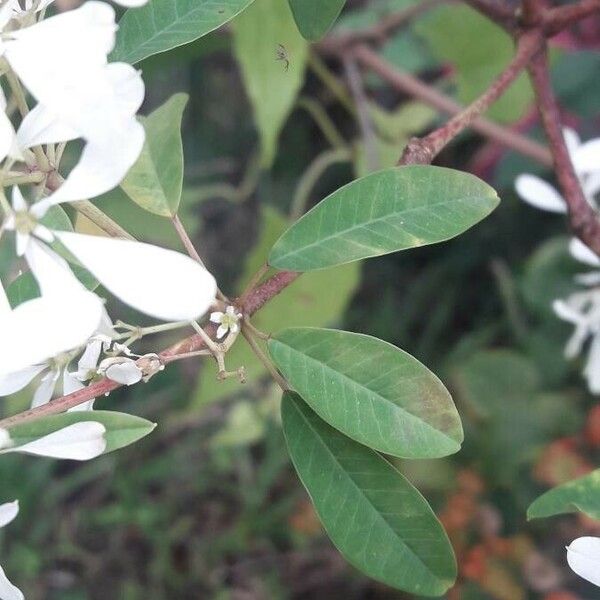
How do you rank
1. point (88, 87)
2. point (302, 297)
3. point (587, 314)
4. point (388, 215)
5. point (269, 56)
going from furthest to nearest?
point (302, 297) < point (269, 56) < point (587, 314) < point (388, 215) < point (88, 87)

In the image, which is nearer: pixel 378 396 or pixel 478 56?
pixel 378 396

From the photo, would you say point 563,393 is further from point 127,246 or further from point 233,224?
point 127,246

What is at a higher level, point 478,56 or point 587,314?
point 478,56

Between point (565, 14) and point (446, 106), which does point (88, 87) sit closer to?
point (565, 14)

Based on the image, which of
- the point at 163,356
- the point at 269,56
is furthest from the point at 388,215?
the point at 269,56

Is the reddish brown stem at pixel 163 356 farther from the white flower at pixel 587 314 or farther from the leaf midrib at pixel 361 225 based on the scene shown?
the white flower at pixel 587 314

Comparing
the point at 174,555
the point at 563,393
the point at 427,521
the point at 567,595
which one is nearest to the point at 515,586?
the point at 567,595
